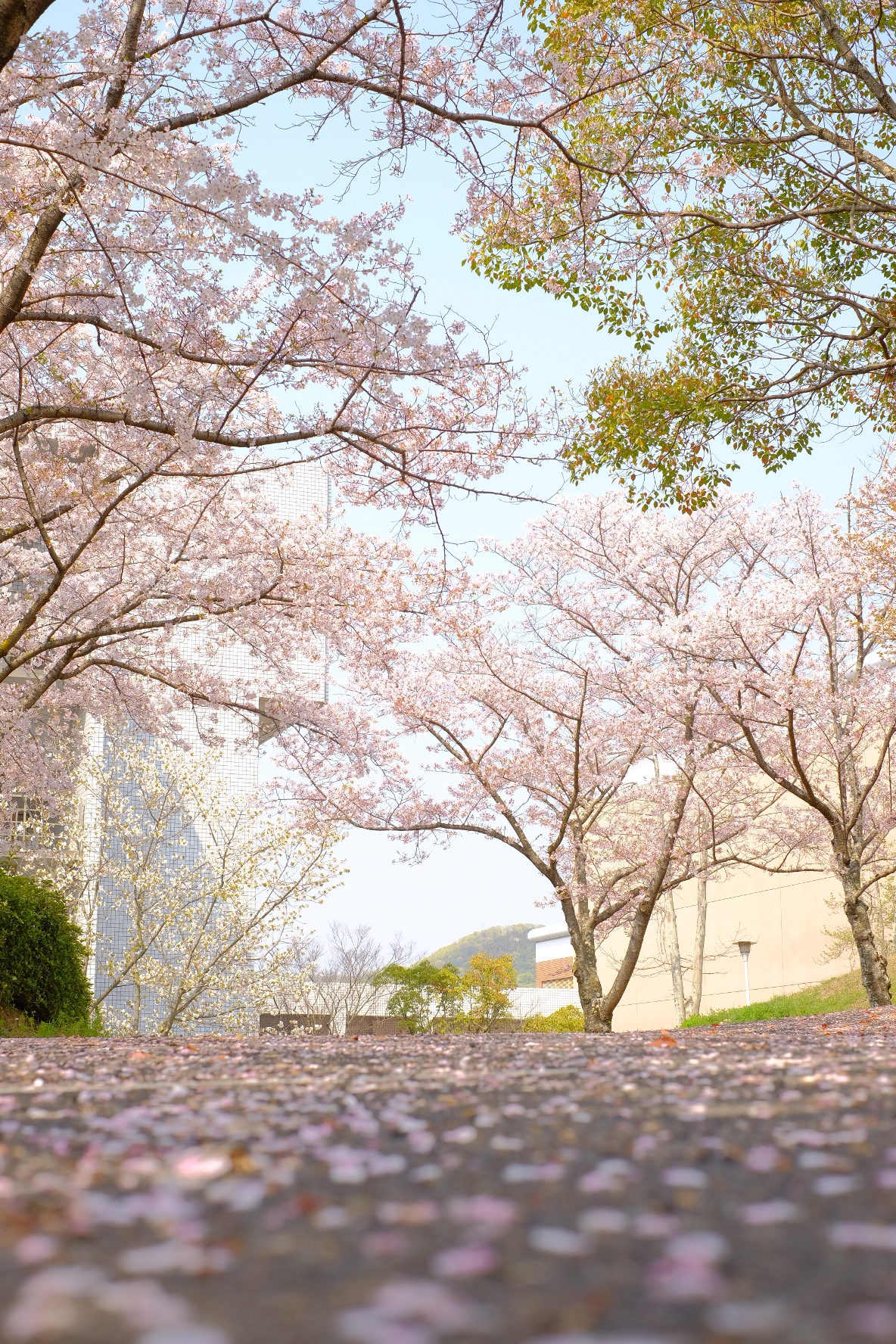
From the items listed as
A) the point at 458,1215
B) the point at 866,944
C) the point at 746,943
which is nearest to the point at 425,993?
the point at 746,943

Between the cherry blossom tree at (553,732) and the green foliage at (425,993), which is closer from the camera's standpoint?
the cherry blossom tree at (553,732)

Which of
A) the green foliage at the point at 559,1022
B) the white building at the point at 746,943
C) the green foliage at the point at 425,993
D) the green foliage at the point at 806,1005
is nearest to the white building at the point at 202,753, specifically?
the green foliage at the point at 425,993

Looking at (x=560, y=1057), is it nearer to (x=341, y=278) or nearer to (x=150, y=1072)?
(x=150, y=1072)

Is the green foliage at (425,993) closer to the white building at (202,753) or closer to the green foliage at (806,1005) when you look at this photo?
the white building at (202,753)

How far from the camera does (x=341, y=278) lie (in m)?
6.98

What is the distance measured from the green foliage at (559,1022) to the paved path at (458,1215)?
23.7 meters

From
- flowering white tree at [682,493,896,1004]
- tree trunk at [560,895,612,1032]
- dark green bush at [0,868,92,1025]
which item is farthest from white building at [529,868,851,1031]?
dark green bush at [0,868,92,1025]

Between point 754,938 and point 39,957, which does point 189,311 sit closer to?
point 39,957

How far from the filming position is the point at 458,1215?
1.24 meters

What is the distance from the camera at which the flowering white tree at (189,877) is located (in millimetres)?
16234

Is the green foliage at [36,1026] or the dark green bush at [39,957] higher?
the dark green bush at [39,957]

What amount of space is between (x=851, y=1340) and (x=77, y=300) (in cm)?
797

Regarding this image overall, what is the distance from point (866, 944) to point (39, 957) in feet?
26.9

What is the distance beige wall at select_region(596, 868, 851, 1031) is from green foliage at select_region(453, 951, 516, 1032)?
261 cm
